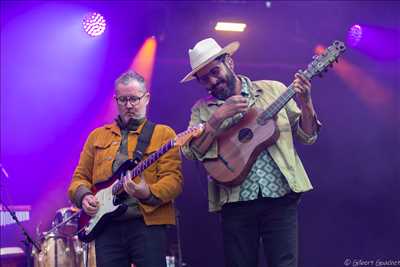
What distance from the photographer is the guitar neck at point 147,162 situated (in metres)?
4.09

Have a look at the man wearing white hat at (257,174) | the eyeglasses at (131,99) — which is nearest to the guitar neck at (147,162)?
the man wearing white hat at (257,174)

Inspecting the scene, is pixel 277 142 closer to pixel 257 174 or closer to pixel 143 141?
pixel 257 174

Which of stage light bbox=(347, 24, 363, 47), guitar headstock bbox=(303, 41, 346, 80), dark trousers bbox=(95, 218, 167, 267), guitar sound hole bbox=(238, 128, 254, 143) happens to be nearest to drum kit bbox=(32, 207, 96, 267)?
dark trousers bbox=(95, 218, 167, 267)

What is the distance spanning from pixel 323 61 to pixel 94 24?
4.55 meters

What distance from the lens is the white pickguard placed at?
407 centimetres

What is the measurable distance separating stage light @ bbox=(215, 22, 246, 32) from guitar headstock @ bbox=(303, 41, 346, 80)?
417 centimetres

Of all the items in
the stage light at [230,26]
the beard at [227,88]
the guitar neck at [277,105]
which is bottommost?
the guitar neck at [277,105]

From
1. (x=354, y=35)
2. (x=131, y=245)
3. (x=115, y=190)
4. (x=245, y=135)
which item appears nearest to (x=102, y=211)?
(x=115, y=190)

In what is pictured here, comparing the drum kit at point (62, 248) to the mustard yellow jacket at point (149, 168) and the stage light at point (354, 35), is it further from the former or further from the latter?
the stage light at point (354, 35)

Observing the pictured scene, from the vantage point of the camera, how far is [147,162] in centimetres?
411

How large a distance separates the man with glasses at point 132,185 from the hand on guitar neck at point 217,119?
245 mm

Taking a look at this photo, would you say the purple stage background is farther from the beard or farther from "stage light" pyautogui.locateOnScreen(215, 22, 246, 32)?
the beard

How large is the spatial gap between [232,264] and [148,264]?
576 mm

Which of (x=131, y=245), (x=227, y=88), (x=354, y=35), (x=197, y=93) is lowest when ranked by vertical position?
(x=131, y=245)
